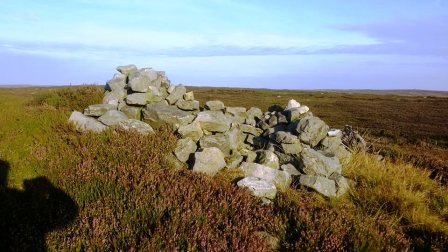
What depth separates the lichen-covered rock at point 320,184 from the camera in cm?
770

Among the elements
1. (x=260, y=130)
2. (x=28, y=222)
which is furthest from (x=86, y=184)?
(x=260, y=130)

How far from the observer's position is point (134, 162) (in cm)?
722

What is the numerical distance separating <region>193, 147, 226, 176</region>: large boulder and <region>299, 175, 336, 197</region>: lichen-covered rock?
5.25 ft

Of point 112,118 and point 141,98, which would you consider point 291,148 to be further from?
→ point 112,118

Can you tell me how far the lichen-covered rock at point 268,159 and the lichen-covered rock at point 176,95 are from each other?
9.98ft

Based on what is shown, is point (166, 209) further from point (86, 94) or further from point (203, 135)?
point (86, 94)

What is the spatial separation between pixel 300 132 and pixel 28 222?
20.1 feet

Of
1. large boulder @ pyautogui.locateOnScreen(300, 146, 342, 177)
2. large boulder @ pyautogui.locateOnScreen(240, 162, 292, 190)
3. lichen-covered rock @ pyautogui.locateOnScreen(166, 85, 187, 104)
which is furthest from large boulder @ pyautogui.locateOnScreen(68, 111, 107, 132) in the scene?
large boulder @ pyautogui.locateOnScreen(300, 146, 342, 177)

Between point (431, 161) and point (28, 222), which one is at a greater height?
point (28, 222)

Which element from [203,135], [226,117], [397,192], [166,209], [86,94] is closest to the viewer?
[166,209]

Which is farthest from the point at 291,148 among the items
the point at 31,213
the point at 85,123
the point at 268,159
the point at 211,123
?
the point at 31,213

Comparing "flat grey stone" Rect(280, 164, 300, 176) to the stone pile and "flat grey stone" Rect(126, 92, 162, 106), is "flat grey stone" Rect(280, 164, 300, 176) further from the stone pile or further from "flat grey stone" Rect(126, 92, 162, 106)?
"flat grey stone" Rect(126, 92, 162, 106)

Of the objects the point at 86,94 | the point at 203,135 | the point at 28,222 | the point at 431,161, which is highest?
the point at 86,94

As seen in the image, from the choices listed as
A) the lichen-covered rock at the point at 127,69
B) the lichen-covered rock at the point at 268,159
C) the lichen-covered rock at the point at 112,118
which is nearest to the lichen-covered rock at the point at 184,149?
the lichen-covered rock at the point at 268,159
